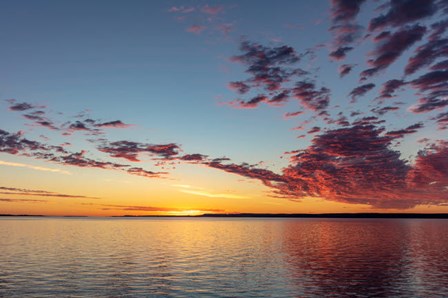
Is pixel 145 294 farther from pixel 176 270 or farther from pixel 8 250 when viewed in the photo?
pixel 8 250

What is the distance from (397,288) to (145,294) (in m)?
26.1

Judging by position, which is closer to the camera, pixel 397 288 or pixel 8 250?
pixel 397 288

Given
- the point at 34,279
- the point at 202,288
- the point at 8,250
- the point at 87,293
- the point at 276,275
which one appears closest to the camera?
the point at 87,293

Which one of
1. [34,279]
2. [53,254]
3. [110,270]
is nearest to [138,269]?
[110,270]

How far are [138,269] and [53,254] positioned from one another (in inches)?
944

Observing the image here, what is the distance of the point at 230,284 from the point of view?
44.6m

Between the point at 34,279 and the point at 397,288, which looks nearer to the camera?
the point at 397,288

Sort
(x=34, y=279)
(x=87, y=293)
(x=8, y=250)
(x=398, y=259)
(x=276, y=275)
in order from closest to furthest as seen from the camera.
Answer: (x=87, y=293), (x=34, y=279), (x=276, y=275), (x=398, y=259), (x=8, y=250)

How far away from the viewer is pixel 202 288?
42.5 metres

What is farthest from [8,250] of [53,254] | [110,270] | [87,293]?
[87,293]

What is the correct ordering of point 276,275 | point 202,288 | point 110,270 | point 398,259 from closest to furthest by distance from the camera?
1. point 202,288
2. point 276,275
3. point 110,270
4. point 398,259

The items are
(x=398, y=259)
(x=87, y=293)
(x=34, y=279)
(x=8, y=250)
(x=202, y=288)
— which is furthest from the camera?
(x=8, y=250)

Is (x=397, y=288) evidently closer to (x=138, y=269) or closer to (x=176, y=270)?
(x=176, y=270)

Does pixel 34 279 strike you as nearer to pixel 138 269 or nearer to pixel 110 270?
pixel 110 270
